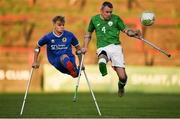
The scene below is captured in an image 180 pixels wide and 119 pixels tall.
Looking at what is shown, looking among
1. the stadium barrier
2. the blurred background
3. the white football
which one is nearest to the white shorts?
the white football

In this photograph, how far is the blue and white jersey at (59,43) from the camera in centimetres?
1502

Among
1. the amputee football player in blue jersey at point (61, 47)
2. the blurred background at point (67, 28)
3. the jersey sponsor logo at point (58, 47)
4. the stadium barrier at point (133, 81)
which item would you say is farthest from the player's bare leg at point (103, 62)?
the blurred background at point (67, 28)

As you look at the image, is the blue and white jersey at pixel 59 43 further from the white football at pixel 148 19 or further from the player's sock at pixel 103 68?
the white football at pixel 148 19

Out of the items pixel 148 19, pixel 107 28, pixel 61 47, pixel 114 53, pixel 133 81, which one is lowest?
pixel 133 81

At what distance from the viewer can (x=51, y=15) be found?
3083 centimetres

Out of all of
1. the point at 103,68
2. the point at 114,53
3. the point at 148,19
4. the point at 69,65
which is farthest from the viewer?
the point at 114,53

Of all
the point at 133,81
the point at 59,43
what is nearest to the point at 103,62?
the point at 59,43

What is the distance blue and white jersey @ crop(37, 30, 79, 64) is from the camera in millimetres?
15023

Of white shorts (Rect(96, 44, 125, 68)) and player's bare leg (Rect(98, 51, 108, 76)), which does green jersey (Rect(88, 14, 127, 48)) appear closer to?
white shorts (Rect(96, 44, 125, 68))

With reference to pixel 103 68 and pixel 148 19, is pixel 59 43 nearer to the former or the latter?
pixel 103 68

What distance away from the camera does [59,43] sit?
49.9 ft

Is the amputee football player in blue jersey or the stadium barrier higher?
the amputee football player in blue jersey

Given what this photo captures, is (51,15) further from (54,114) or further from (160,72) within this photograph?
(54,114)

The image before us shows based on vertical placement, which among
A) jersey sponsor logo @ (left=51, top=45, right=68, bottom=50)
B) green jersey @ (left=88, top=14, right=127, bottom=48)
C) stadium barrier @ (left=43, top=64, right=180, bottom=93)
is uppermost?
green jersey @ (left=88, top=14, right=127, bottom=48)
